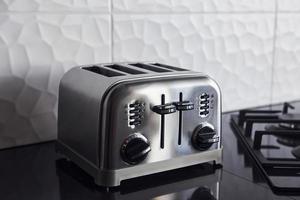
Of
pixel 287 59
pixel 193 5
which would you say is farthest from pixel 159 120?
pixel 287 59

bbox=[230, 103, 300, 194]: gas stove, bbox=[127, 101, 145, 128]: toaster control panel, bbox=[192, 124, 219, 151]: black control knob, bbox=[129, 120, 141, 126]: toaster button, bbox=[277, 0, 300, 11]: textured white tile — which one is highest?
bbox=[277, 0, 300, 11]: textured white tile

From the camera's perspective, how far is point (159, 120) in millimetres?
755

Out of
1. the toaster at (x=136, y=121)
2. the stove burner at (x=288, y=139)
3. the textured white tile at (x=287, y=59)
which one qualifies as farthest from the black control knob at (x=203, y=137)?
→ the textured white tile at (x=287, y=59)

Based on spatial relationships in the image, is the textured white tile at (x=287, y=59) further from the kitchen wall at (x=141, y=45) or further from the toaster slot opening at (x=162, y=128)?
the toaster slot opening at (x=162, y=128)

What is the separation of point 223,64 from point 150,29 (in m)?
0.28

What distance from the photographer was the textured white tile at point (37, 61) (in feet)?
2.93

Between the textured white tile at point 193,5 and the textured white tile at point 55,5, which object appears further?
the textured white tile at point 193,5

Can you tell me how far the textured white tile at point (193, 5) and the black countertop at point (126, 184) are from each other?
383 millimetres

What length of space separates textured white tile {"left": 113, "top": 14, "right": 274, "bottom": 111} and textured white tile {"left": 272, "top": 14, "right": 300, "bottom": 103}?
0.04 metres

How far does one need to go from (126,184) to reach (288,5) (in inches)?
34.2

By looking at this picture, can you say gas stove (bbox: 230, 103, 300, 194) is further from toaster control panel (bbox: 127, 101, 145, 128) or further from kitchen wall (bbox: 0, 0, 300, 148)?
toaster control panel (bbox: 127, 101, 145, 128)

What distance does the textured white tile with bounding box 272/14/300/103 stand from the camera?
1367mm

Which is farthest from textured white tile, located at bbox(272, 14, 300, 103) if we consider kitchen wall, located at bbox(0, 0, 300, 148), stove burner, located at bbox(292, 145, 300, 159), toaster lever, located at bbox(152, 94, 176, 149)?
toaster lever, located at bbox(152, 94, 176, 149)

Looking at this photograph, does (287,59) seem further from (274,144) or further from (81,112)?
(81,112)
